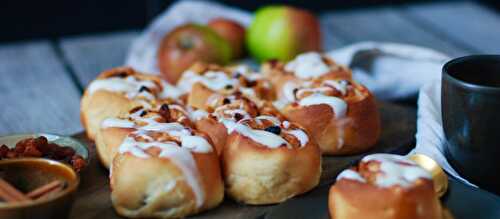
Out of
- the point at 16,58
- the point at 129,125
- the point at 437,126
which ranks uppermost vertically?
the point at 129,125

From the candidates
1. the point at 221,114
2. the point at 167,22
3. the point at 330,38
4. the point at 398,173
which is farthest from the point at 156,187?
the point at 330,38

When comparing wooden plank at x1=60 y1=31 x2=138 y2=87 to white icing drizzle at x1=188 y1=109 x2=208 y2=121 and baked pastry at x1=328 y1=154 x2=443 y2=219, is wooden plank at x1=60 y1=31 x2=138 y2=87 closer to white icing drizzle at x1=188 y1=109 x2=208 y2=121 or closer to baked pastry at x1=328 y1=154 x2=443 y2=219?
white icing drizzle at x1=188 y1=109 x2=208 y2=121

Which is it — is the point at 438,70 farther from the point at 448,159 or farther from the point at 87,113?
the point at 87,113

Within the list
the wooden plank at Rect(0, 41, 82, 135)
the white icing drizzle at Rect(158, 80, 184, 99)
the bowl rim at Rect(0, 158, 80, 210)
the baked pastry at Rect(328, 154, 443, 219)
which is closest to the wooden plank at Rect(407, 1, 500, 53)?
the white icing drizzle at Rect(158, 80, 184, 99)

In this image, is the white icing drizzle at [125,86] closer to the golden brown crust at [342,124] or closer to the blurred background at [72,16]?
the golden brown crust at [342,124]

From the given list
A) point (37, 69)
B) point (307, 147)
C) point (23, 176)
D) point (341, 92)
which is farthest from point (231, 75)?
point (37, 69)

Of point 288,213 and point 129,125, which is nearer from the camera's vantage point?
point 288,213

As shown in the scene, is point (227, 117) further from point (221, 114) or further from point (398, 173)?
point (398, 173)
